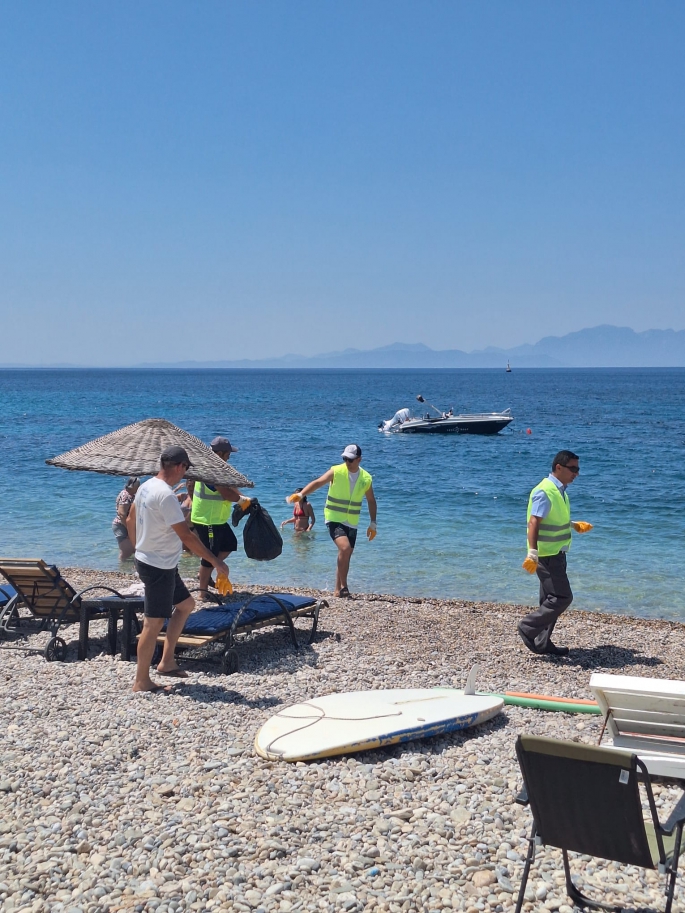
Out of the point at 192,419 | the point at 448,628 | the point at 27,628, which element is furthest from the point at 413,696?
the point at 192,419

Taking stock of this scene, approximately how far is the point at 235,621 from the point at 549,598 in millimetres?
2799

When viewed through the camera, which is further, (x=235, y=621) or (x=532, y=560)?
(x=532, y=560)

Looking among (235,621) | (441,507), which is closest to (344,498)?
(235,621)

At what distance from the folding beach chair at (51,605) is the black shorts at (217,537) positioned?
1.48 meters

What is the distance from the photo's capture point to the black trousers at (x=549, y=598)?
7.72 meters

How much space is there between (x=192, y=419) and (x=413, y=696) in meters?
62.3

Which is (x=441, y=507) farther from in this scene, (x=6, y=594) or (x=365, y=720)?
(x=365, y=720)

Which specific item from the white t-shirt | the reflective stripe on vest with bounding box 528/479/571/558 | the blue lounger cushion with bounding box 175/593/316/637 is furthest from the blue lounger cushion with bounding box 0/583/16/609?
the reflective stripe on vest with bounding box 528/479/571/558

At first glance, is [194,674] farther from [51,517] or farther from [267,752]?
[51,517]

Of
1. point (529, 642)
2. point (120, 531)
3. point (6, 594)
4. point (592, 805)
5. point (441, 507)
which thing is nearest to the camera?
point (592, 805)

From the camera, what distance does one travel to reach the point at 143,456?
8070mm

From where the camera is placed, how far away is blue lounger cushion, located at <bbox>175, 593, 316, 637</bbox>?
7.12m

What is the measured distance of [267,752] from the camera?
5.12 metres

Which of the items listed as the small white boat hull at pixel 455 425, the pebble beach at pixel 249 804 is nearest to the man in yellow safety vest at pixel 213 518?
the pebble beach at pixel 249 804
